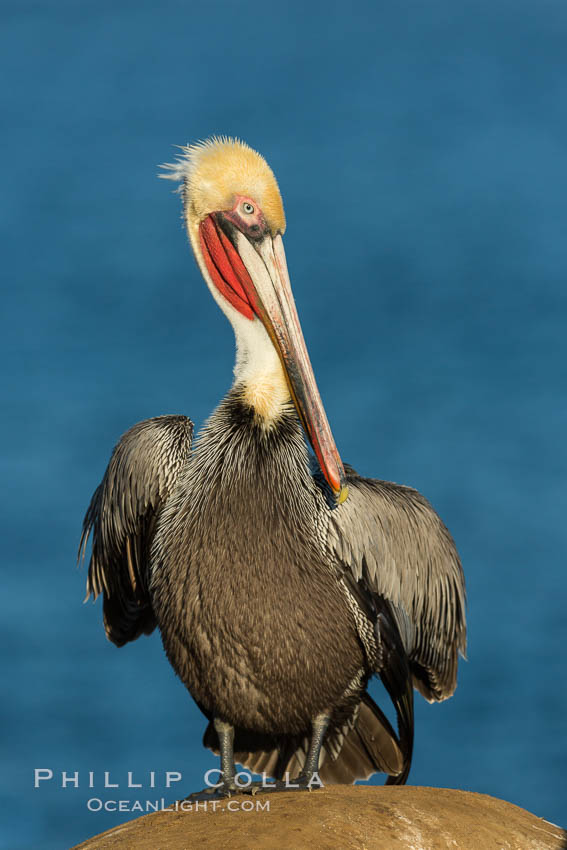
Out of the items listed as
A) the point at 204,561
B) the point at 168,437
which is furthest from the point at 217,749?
the point at 168,437

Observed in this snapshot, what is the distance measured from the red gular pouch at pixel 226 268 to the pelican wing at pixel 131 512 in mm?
811

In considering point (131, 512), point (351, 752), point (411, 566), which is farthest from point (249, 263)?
point (351, 752)

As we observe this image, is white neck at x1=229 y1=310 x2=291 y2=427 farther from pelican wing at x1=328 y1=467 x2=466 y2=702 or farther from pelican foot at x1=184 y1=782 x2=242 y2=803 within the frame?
pelican foot at x1=184 y1=782 x2=242 y2=803

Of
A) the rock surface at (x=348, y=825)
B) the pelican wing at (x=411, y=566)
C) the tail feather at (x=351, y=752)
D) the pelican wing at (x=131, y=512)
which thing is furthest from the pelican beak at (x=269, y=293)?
the rock surface at (x=348, y=825)

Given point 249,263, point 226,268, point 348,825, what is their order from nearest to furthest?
1. point 348,825
2. point 249,263
3. point 226,268

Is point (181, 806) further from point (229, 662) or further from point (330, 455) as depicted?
point (330, 455)

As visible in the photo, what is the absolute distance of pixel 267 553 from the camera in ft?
20.8

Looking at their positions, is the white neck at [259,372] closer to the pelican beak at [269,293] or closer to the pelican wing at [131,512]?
the pelican beak at [269,293]

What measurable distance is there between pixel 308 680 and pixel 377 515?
1.03 m

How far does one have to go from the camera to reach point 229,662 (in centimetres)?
631

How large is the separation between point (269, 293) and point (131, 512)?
152 cm

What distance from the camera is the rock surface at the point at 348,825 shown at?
4.99 meters

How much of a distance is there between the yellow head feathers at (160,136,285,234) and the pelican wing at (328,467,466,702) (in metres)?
1.68

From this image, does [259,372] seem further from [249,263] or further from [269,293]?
[249,263]
